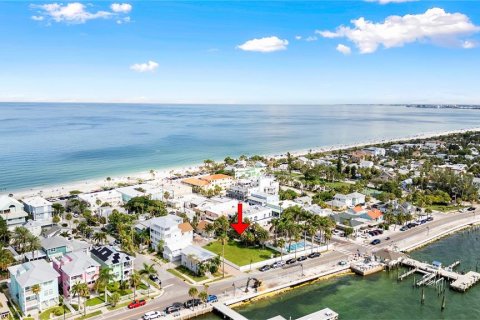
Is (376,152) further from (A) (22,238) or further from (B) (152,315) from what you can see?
(B) (152,315)

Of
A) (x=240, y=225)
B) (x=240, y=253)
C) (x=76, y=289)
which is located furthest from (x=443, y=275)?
(x=76, y=289)

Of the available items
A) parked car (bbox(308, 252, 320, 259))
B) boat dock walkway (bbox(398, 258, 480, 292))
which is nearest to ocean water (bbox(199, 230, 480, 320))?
boat dock walkway (bbox(398, 258, 480, 292))

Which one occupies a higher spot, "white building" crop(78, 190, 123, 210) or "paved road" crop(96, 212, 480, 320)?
"white building" crop(78, 190, 123, 210)

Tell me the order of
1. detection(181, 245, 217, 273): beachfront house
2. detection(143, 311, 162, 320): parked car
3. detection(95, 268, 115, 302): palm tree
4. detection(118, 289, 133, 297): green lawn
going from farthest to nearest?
detection(181, 245, 217, 273): beachfront house → detection(118, 289, 133, 297): green lawn → detection(95, 268, 115, 302): palm tree → detection(143, 311, 162, 320): parked car

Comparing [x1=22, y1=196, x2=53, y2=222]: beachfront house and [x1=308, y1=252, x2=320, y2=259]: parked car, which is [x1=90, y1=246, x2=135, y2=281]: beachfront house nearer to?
[x1=308, y1=252, x2=320, y2=259]: parked car

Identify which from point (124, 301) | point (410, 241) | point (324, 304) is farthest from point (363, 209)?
point (124, 301)

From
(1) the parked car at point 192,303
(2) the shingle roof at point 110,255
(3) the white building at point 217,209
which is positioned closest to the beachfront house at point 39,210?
(2) the shingle roof at point 110,255
